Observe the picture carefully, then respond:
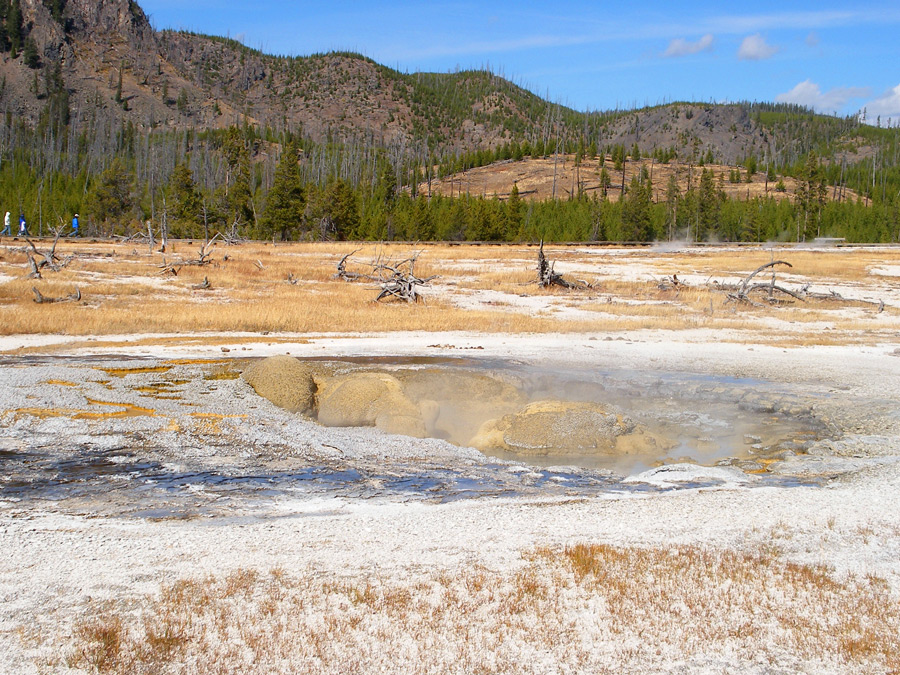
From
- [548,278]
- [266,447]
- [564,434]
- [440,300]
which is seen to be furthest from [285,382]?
[548,278]

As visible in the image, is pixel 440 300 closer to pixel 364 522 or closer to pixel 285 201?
pixel 364 522

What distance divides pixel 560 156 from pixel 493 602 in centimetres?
17073

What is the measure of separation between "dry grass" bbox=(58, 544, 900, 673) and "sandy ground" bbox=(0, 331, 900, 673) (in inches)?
6.8

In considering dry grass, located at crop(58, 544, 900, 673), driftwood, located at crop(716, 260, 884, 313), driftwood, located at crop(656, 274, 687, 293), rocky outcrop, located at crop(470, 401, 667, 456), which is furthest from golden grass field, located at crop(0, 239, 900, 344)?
dry grass, located at crop(58, 544, 900, 673)

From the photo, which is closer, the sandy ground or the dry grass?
the dry grass

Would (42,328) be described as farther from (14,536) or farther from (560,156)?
(560,156)

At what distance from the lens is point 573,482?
9.30m

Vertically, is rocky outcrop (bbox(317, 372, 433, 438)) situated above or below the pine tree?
below

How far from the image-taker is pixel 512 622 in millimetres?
5461

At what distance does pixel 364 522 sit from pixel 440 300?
885 inches

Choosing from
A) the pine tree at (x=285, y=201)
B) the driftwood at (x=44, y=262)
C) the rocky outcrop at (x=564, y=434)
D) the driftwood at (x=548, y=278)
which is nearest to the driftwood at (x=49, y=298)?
the driftwood at (x=44, y=262)

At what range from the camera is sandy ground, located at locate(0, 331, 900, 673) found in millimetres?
5992

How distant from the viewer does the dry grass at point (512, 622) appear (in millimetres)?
5000

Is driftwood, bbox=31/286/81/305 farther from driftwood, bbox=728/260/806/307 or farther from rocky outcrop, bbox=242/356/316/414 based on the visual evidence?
driftwood, bbox=728/260/806/307
